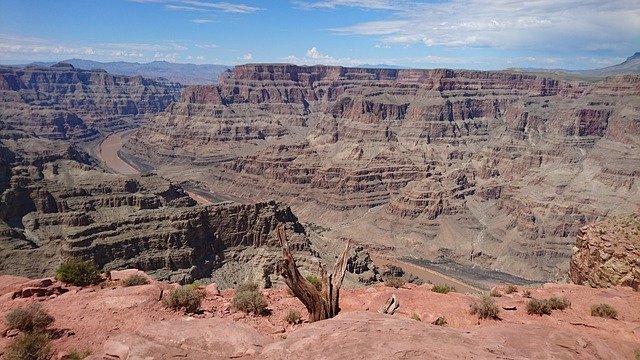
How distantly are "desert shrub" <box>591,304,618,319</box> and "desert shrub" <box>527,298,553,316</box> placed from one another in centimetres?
194

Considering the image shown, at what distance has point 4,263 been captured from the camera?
50.6m

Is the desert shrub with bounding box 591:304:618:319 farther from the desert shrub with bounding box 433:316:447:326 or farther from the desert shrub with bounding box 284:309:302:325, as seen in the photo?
the desert shrub with bounding box 284:309:302:325

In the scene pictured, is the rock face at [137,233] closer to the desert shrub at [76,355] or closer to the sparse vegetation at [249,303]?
the sparse vegetation at [249,303]

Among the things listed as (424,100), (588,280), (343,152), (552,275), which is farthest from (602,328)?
(424,100)

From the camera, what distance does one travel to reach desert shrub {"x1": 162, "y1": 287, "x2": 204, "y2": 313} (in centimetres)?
1805

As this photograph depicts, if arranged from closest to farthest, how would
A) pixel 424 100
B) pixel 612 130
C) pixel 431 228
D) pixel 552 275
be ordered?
pixel 552 275, pixel 431 228, pixel 612 130, pixel 424 100

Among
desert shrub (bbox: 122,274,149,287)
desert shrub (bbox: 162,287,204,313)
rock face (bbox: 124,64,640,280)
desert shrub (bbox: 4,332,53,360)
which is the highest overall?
desert shrub (bbox: 4,332,53,360)

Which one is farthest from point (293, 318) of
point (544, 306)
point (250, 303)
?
point (544, 306)

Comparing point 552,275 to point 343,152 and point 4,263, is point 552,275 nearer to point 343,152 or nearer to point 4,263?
point 343,152

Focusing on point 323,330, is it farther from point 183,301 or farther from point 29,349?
point 29,349

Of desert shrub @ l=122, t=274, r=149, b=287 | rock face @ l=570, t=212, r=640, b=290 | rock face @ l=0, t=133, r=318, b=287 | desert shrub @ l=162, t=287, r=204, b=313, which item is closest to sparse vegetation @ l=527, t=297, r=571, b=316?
rock face @ l=570, t=212, r=640, b=290

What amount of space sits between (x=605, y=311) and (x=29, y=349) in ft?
74.3

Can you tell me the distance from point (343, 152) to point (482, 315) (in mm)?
134054

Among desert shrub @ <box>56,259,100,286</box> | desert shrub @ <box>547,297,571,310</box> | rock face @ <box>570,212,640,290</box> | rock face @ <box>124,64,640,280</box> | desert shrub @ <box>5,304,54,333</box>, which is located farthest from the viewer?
rock face @ <box>124,64,640,280</box>
